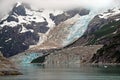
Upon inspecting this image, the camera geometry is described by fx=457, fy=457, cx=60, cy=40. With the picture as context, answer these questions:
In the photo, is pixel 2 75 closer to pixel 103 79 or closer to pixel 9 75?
pixel 9 75

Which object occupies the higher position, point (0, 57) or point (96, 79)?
point (0, 57)

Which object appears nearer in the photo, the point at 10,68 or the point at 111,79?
the point at 111,79

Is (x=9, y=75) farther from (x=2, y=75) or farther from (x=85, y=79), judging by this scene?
(x=85, y=79)

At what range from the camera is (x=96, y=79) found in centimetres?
16125

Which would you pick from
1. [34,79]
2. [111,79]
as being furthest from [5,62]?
[111,79]

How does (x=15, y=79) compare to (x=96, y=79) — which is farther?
(x=96, y=79)

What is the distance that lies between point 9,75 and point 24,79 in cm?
1269

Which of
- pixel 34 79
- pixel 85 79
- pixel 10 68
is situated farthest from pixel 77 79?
pixel 10 68

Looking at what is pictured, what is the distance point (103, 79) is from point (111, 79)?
3337 mm

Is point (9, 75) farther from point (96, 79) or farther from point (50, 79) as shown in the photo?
point (96, 79)

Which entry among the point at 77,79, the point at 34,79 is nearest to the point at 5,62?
the point at 34,79

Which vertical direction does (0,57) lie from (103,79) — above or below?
above

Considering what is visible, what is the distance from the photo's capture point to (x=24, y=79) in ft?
509

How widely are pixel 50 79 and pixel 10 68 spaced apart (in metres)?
17.0
